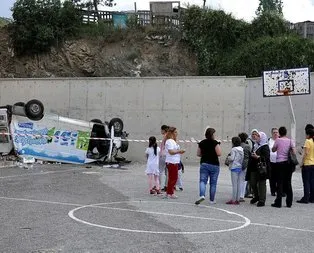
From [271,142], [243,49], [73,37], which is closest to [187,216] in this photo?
[271,142]

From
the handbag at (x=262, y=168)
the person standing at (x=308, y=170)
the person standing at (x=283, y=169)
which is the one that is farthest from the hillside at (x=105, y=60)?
the handbag at (x=262, y=168)

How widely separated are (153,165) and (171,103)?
37.9ft

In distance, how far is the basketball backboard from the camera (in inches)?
842

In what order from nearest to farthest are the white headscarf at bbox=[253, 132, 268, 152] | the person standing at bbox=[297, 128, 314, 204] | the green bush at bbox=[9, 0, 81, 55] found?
the white headscarf at bbox=[253, 132, 268, 152] → the person standing at bbox=[297, 128, 314, 204] → the green bush at bbox=[9, 0, 81, 55]

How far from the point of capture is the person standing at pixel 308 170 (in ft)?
40.4

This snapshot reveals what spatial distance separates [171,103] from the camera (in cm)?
2427

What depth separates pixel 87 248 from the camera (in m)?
7.07

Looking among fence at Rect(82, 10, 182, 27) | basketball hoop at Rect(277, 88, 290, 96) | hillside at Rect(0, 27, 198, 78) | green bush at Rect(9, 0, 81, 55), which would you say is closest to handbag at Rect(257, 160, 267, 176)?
basketball hoop at Rect(277, 88, 290, 96)

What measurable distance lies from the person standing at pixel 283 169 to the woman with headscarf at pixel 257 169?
0.28m

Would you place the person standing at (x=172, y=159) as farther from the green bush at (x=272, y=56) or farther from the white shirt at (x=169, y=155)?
the green bush at (x=272, y=56)

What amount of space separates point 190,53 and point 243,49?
12.8 feet

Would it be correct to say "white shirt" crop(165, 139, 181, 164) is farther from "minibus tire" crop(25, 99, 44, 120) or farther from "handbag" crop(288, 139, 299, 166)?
"minibus tire" crop(25, 99, 44, 120)

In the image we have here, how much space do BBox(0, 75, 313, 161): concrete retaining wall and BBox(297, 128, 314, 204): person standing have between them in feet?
34.8

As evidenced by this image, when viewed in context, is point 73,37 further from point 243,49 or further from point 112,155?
point 112,155
